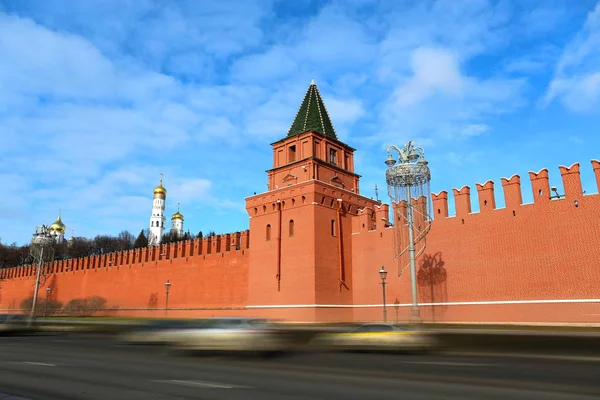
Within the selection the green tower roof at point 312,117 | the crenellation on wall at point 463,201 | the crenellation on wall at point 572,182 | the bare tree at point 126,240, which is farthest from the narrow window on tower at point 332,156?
the bare tree at point 126,240

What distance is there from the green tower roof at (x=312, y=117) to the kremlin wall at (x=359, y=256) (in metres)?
0.09

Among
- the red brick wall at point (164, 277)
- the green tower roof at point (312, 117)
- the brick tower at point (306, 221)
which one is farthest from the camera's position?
the red brick wall at point (164, 277)

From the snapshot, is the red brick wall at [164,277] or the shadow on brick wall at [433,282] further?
the red brick wall at [164,277]

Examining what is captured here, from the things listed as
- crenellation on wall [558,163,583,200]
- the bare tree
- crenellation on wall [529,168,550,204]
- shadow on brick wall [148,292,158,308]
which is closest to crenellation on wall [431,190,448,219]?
crenellation on wall [529,168,550,204]

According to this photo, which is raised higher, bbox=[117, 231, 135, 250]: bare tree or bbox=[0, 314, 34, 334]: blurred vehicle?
bbox=[117, 231, 135, 250]: bare tree

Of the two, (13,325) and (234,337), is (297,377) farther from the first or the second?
(13,325)

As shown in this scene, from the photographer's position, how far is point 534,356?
1112cm

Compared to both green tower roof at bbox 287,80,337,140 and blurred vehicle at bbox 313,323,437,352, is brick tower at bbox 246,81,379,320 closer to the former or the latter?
green tower roof at bbox 287,80,337,140

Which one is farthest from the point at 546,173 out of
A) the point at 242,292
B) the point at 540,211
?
the point at 242,292

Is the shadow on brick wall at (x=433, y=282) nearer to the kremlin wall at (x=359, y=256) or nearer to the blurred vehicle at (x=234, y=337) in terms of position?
the kremlin wall at (x=359, y=256)

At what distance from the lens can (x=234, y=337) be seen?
1046cm

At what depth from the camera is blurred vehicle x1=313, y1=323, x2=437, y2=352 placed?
38.4 ft

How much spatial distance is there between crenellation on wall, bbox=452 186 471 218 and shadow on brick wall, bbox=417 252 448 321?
8.41 feet

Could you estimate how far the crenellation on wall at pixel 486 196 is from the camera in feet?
78.5
